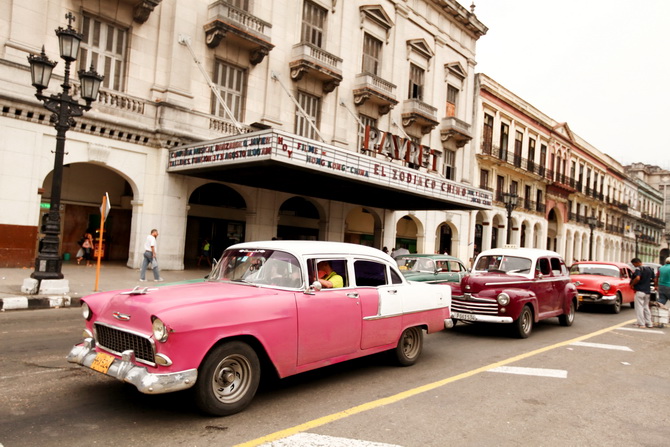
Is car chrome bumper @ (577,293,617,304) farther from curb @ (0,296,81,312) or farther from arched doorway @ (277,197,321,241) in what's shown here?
curb @ (0,296,81,312)

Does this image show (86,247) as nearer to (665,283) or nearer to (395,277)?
(395,277)

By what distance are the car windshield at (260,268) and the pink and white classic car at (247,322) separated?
13mm

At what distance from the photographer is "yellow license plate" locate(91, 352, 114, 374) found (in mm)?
4148

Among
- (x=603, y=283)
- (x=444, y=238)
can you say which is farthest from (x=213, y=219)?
(x=444, y=238)

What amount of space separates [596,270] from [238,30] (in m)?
15.1

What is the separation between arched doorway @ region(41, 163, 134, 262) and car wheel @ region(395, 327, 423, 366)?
15.4 m

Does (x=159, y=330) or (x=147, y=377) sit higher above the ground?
(x=159, y=330)

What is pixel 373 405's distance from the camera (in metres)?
4.75

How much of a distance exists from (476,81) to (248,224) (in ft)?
69.6

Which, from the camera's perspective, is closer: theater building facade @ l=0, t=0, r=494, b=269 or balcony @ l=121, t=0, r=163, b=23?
theater building facade @ l=0, t=0, r=494, b=269

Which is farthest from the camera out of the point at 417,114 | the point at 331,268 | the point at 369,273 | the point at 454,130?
the point at 454,130

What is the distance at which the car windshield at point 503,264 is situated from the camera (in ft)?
32.3

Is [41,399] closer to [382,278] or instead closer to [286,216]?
[382,278]

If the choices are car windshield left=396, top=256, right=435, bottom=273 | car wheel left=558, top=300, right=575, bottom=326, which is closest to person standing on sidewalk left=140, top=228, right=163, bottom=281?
car windshield left=396, top=256, right=435, bottom=273
